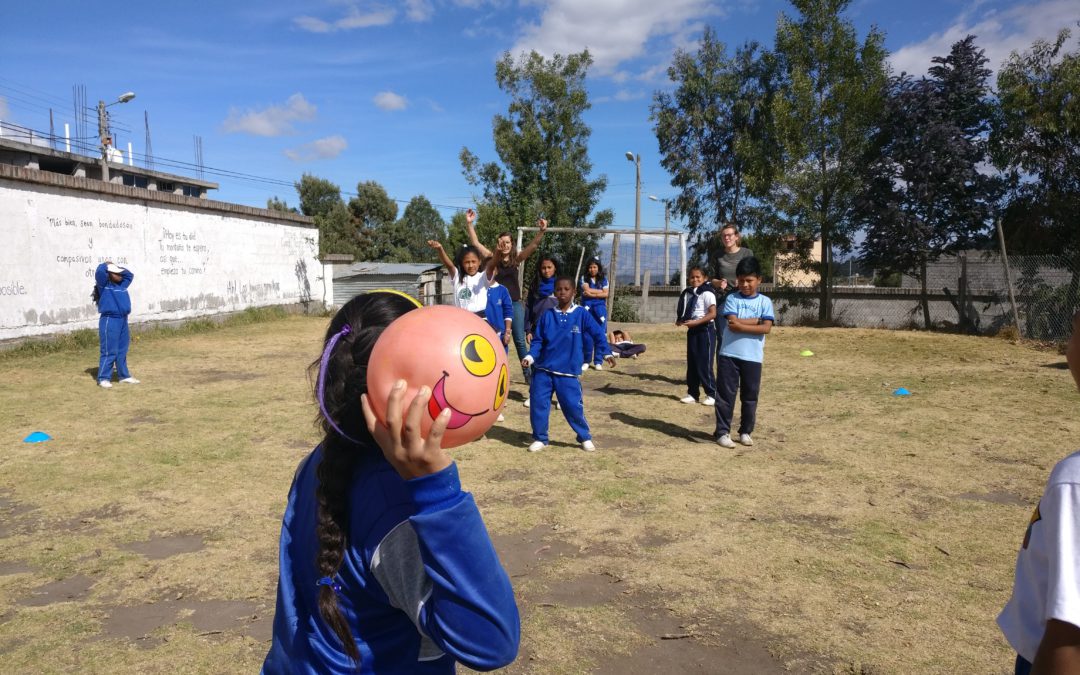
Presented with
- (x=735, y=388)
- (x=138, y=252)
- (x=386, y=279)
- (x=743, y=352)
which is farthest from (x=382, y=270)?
(x=743, y=352)

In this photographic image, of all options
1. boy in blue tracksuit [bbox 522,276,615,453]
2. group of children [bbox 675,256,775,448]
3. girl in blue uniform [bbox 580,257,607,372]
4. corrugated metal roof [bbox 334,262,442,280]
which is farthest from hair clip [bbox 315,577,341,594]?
corrugated metal roof [bbox 334,262,442,280]

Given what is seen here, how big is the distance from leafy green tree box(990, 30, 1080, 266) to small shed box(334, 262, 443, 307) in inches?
658

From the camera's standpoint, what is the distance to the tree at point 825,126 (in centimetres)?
1794

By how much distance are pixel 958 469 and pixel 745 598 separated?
340 cm

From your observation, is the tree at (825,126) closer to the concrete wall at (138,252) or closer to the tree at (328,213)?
the concrete wall at (138,252)

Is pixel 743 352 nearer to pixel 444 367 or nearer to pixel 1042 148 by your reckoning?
pixel 444 367

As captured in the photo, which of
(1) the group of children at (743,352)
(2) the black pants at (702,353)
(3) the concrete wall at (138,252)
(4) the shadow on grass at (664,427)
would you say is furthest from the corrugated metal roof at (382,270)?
(1) the group of children at (743,352)

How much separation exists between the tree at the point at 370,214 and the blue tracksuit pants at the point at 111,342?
39.5 meters

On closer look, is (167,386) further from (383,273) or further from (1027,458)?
(383,273)

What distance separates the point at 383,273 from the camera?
24188mm

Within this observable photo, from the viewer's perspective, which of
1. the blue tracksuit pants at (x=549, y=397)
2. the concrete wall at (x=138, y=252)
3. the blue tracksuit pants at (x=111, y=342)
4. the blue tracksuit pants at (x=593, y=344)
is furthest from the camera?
the concrete wall at (x=138, y=252)

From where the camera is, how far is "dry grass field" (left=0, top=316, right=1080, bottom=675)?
11.1 feet

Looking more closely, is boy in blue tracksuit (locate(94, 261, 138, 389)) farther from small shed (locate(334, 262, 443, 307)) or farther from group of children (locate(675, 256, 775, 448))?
small shed (locate(334, 262, 443, 307))

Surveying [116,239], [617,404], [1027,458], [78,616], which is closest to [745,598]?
[78,616]
